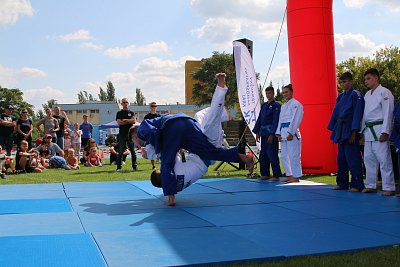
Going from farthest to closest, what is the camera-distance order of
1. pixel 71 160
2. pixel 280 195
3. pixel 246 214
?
1. pixel 71 160
2. pixel 280 195
3. pixel 246 214

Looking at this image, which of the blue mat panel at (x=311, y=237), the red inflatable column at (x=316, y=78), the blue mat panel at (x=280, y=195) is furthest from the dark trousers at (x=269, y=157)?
the blue mat panel at (x=311, y=237)

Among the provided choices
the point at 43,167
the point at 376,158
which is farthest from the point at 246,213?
the point at 43,167

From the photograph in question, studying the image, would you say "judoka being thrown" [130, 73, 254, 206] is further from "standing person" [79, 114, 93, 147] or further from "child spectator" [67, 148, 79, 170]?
"standing person" [79, 114, 93, 147]

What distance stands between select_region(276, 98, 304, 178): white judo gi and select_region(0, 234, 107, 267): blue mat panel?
15.6 ft

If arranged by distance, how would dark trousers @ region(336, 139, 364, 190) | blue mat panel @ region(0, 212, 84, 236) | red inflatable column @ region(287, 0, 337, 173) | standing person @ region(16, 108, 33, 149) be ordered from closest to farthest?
blue mat panel @ region(0, 212, 84, 236) < dark trousers @ region(336, 139, 364, 190) < red inflatable column @ region(287, 0, 337, 173) < standing person @ region(16, 108, 33, 149)

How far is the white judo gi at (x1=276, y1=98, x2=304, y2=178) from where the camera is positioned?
755 centimetres

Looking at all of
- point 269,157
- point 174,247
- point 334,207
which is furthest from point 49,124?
point 174,247

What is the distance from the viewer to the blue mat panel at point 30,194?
5898 mm

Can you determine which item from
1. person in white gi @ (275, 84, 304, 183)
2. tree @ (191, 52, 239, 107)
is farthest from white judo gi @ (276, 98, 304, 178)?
tree @ (191, 52, 239, 107)

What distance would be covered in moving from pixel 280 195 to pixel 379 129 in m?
1.63

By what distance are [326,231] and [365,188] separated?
115 inches

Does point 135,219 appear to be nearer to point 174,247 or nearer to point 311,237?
point 174,247

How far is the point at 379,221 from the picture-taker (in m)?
4.21

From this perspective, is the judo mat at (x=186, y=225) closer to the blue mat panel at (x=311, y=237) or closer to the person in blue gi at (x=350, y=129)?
the blue mat panel at (x=311, y=237)
